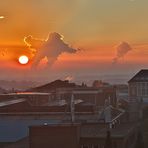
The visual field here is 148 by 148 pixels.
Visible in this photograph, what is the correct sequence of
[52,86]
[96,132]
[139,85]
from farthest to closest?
[139,85], [52,86], [96,132]

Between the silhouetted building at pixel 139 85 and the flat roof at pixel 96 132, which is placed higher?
the silhouetted building at pixel 139 85

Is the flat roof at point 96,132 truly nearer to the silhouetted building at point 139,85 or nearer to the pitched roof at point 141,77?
the silhouetted building at point 139,85

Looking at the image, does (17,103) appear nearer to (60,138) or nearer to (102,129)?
(102,129)

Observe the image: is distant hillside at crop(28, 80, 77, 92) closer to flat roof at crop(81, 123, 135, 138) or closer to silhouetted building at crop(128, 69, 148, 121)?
silhouetted building at crop(128, 69, 148, 121)

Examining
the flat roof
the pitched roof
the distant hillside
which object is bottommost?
the flat roof

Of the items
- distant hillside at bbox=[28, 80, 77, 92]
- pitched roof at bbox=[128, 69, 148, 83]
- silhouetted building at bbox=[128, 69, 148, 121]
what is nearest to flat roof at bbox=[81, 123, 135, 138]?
distant hillside at bbox=[28, 80, 77, 92]

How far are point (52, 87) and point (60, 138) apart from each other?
69268 mm

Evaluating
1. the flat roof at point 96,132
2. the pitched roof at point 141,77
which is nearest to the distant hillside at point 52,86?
the pitched roof at point 141,77

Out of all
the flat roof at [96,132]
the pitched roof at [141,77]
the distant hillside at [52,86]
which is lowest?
the flat roof at [96,132]

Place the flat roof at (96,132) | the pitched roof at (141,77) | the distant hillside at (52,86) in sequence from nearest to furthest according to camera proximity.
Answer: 1. the flat roof at (96,132)
2. the distant hillside at (52,86)
3. the pitched roof at (141,77)

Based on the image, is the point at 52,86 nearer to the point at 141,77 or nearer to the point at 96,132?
the point at 141,77

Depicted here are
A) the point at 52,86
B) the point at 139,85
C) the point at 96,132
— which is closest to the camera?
→ the point at 96,132

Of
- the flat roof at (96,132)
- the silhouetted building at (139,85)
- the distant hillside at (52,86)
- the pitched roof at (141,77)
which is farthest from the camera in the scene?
the pitched roof at (141,77)

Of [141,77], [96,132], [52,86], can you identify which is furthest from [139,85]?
[96,132]
